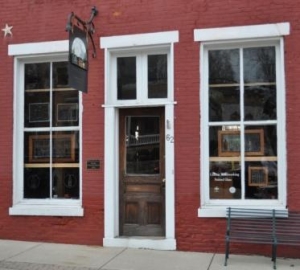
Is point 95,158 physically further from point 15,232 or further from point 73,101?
point 15,232

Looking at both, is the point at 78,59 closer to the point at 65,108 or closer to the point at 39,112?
the point at 65,108

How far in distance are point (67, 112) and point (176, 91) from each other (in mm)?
2091

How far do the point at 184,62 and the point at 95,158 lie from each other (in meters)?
2.22

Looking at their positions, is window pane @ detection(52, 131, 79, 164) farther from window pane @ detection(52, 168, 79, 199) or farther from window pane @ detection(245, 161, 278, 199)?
window pane @ detection(245, 161, 278, 199)

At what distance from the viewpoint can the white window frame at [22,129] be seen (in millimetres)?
9008

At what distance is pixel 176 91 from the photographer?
8477 mm

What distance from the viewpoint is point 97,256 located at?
807 cm

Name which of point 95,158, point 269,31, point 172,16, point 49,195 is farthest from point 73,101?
point 269,31

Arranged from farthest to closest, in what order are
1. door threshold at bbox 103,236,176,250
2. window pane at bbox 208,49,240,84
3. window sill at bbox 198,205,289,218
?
window pane at bbox 208,49,240,84 → door threshold at bbox 103,236,176,250 → window sill at bbox 198,205,289,218

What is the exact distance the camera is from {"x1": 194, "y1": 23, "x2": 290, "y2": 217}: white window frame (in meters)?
8.04

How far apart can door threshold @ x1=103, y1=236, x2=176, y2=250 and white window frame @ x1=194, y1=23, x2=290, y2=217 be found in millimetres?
704

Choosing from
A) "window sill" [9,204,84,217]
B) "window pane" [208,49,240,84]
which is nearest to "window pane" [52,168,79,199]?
"window sill" [9,204,84,217]

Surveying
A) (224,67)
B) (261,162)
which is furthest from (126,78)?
(261,162)

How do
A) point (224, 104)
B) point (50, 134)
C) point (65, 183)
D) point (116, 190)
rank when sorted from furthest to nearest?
point (50, 134) < point (65, 183) < point (116, 190) < point (224, 104)
